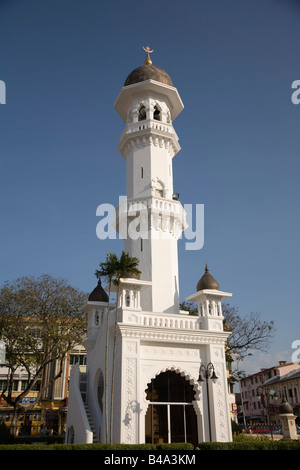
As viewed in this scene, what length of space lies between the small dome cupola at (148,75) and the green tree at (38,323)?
716 inches

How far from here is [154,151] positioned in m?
29.4

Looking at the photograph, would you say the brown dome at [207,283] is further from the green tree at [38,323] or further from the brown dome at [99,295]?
the green tree at [38,323]

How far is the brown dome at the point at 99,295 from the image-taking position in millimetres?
25891

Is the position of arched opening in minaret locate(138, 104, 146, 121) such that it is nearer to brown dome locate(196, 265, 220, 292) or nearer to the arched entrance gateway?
brown dome locate(196, 265, 220, 292)

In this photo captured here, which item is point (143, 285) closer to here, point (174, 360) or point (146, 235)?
point (174, 360)

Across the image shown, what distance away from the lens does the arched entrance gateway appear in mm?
19953

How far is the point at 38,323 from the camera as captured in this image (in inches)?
1367

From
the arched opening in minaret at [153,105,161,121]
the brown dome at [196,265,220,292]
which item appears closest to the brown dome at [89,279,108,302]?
the brown dome at [196,265,220,292]

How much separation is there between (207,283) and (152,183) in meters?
8.80

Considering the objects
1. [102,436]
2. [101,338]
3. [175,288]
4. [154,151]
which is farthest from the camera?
[154,151]

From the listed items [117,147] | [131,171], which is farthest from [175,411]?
[117,147]

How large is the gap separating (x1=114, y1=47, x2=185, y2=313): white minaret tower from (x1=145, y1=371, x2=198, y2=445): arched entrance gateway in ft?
16.2

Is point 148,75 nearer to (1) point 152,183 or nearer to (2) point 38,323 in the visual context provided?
(1) point 152,183

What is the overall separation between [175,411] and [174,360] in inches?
101
